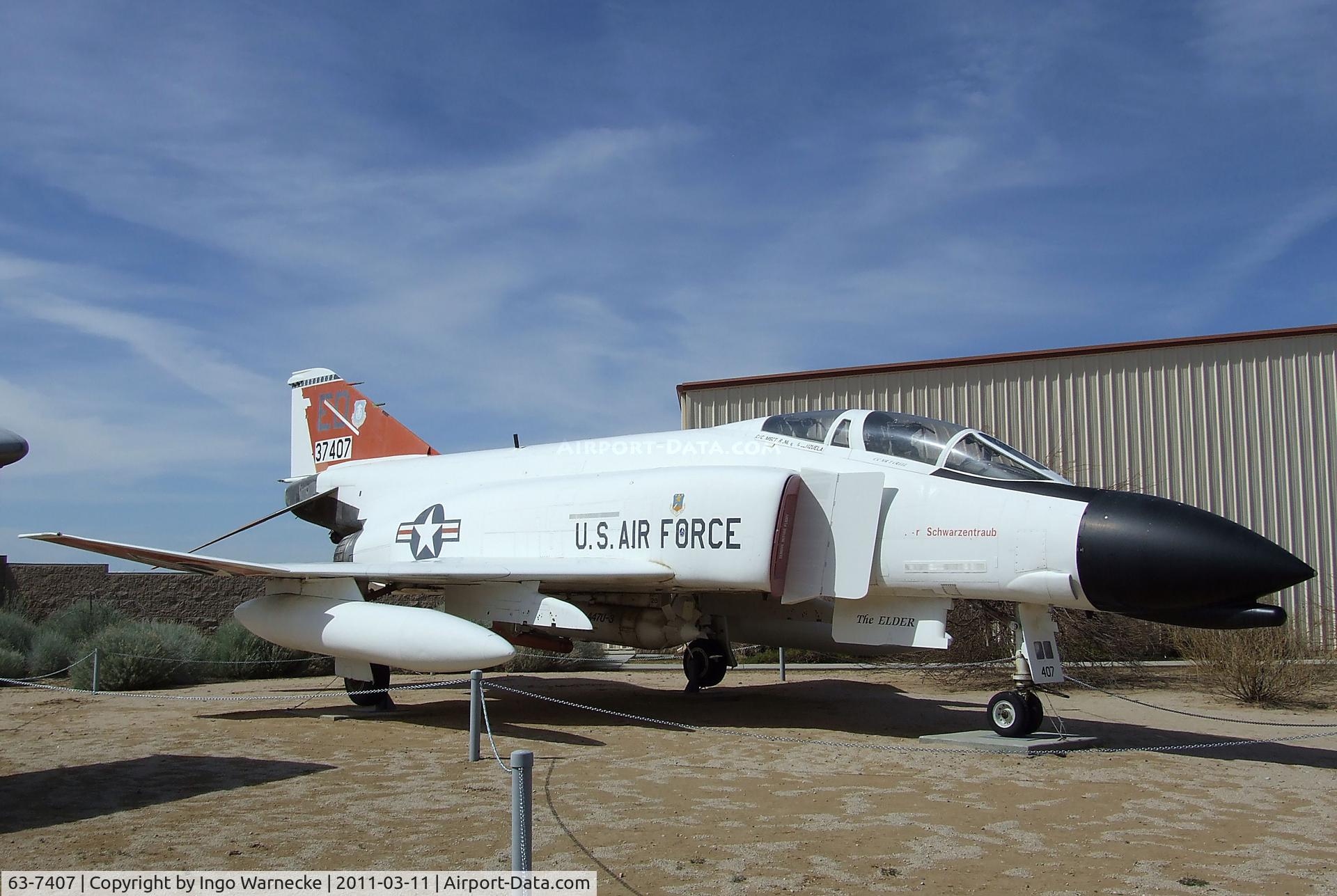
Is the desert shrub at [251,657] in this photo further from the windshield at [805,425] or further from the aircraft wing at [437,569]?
the windshield at [805,425]

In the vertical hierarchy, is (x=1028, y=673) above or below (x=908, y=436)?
below

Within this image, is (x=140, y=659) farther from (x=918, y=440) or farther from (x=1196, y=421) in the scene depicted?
(x=1196, y=421)

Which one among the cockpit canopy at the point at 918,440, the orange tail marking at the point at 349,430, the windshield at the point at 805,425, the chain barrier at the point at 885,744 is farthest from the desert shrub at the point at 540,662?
the cockpit canopy at the point at 918,440

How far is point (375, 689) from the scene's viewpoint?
1094 cm

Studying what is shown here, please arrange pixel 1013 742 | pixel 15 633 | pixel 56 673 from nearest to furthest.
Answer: pixel 1013 742 → pixel 56 673 → pixel 15 633

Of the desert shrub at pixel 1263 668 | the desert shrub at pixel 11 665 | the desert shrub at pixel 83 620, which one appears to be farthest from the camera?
the desert shrub at pixel 83 620

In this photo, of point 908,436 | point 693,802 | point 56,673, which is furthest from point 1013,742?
point 56,673

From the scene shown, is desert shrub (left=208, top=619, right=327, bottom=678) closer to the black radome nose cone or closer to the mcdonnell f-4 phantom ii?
the mcdonnell f-4 phantom ii

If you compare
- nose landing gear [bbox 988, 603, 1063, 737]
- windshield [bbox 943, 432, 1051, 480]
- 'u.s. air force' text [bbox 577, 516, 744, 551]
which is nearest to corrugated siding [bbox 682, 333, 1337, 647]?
windshield [bbox 943, 432, 1051, 480]

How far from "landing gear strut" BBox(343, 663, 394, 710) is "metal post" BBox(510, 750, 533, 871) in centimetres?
767

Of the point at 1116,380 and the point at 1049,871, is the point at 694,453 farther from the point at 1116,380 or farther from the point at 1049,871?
the point at 1116,380

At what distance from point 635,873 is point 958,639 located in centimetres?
1083

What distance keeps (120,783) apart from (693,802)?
384 cm

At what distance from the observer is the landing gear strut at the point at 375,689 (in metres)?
10.8
